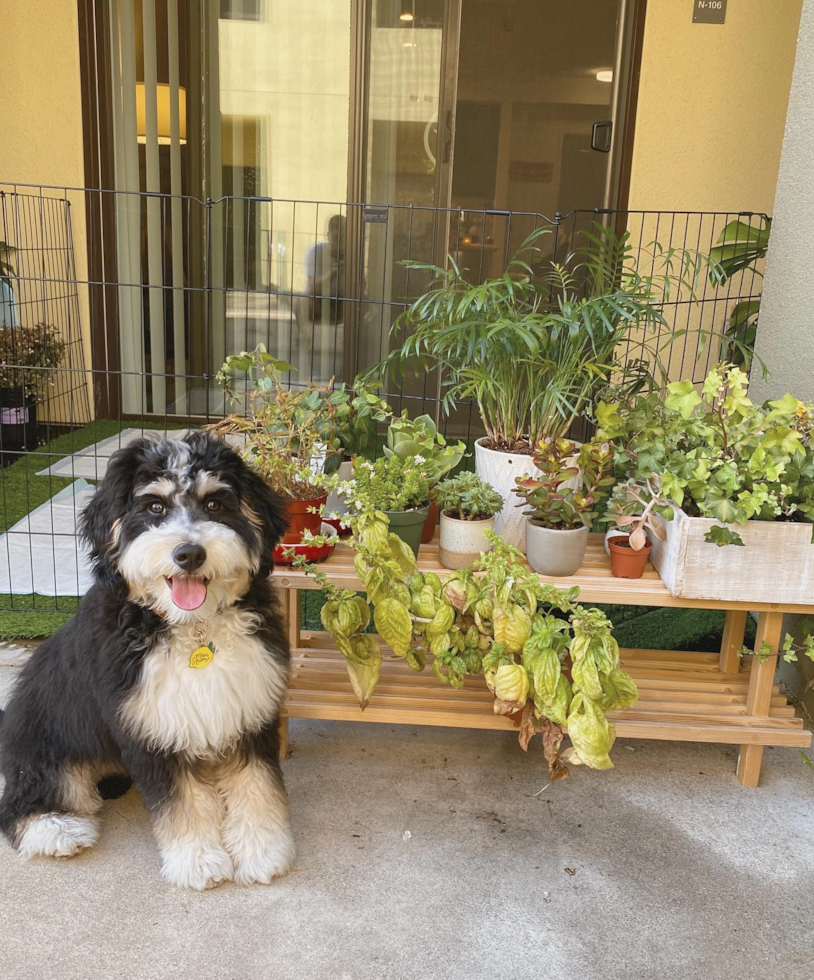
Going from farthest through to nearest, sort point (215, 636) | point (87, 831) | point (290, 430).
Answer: point (290, 430)
point (87, 831)
point (215, 636)

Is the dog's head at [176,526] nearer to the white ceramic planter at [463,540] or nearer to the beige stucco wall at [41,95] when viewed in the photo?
the white ceramic planter at [463,540]

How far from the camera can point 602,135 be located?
4680mm

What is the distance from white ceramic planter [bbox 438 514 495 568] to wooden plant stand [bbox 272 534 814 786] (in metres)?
0.05

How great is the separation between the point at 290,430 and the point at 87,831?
3.32 feet

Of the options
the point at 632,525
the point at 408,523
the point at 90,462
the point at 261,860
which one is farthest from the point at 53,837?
the point at 90,462

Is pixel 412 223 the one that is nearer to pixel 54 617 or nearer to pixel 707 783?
pixel 54 617

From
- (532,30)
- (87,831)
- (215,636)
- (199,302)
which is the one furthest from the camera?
(199,302)

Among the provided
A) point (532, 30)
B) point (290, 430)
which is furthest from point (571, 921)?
point (532, 30)

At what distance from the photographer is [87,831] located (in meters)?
1.89

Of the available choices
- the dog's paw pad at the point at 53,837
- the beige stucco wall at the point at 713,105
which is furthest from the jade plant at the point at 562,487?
the beige stucco wall at the point at 713,105

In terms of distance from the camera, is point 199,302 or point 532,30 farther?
point 199,302

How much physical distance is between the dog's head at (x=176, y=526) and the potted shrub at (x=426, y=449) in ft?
1.92

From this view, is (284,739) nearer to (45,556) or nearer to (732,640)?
(732,640)

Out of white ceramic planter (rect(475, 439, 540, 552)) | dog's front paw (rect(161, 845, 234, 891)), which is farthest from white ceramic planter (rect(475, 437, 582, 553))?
dog's front paw (rect(161, 845, 234, 891))
